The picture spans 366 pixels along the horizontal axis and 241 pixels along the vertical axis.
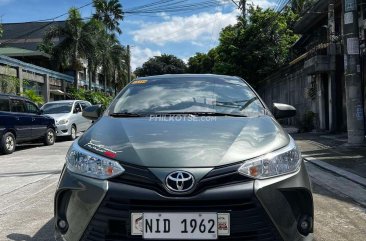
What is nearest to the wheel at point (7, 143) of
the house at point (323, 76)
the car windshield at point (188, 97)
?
Result: the car windshield at point (188, 97)

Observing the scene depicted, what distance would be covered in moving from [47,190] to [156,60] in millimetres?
72393

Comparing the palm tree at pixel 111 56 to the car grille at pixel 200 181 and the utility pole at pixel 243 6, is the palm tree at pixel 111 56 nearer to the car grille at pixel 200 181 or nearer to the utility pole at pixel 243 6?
the utility pole at pixel 243 6

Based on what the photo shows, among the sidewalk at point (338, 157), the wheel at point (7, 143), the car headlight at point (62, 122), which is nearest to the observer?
the sidewalk at point (338, 157)

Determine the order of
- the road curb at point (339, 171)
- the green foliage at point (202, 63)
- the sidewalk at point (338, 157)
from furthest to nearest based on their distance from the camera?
the green foliage at point (202, 63) → the sidewalk at point (338, 157) → the road curb at point (339, 171)

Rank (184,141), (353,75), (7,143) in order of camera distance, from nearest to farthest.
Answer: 1. (184,141)
2. (353,75)
3. (7,143)

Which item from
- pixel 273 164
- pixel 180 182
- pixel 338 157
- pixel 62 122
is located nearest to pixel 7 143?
pixel 62 122

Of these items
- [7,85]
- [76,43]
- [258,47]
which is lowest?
[7,85]

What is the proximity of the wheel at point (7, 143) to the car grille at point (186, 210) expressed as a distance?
1067 cm

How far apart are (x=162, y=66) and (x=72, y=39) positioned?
39596mm

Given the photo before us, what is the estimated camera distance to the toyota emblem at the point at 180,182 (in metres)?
2.82

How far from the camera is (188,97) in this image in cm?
433

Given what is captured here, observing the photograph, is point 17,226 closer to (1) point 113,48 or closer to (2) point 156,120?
(2) point 156,120

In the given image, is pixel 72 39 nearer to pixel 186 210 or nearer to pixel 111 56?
pixel 111 56

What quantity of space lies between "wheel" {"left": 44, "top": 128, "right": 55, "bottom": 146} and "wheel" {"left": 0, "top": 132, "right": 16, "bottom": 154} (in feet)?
6.70
